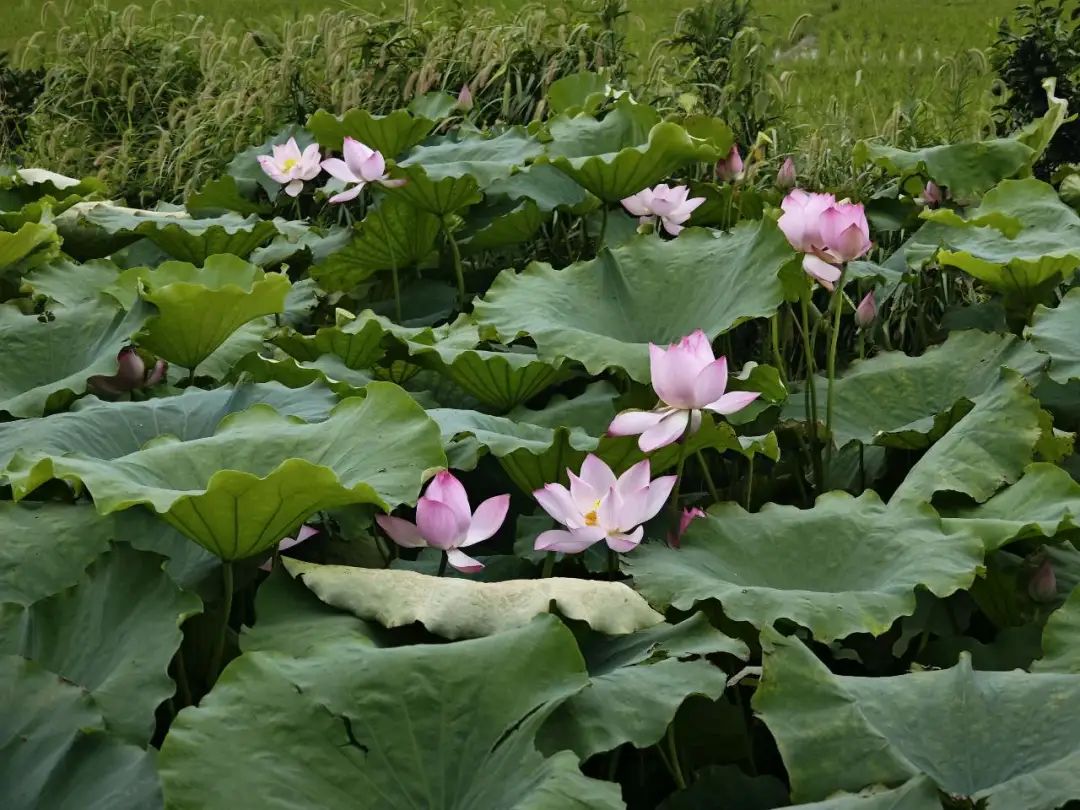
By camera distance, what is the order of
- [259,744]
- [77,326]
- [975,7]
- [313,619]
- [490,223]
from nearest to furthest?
[259,744], [313,619], [77,326], [490,223], [975,7]

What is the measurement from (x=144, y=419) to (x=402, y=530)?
1.31 feet

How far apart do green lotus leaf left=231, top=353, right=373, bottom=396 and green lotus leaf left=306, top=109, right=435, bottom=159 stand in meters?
0.85

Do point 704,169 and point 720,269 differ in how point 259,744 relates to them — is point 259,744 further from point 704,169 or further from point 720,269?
point 704,169


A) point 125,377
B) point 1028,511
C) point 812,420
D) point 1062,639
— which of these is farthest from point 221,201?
point 1062,639

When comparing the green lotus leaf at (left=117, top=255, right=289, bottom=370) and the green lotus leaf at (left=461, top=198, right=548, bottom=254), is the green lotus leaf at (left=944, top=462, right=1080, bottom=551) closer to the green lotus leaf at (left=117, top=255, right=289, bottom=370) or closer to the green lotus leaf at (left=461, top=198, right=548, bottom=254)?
the green lotus leaf at (left=117, top=255, right=289, bottom=370)

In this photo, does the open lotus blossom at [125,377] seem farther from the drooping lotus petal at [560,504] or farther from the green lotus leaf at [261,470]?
the drooping lotus petal at [560,504]

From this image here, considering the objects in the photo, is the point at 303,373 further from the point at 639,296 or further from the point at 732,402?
the point at 732,402

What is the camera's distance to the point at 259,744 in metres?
0.92

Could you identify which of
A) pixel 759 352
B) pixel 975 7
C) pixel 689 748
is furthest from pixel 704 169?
pixel 975 7

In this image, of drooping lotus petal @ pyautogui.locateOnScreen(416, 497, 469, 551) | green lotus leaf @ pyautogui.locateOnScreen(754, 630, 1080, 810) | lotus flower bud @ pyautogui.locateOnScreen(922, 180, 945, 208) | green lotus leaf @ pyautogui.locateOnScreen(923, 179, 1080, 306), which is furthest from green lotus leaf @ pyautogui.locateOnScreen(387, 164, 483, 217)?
green lotus leaf @ pyautogui.locateOnScreen(754, 630, 1080, 810)

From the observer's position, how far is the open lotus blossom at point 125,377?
1.61 metres

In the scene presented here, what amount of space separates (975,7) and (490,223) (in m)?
8.08

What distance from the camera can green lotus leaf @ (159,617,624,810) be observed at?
88 centimetres

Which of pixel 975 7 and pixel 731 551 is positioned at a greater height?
pixel 731 551
